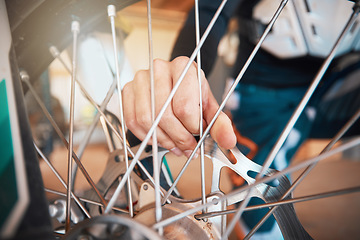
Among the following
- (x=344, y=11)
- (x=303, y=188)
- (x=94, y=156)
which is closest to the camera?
(x=344, y=11)

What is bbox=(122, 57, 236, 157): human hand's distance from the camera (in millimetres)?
220

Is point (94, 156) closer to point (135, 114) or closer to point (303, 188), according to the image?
point (303, 188)

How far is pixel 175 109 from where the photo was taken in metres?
0.23

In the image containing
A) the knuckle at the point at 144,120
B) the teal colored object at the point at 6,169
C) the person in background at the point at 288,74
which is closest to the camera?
the teal colored object at the point at 6,169

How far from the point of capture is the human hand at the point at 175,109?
220mm

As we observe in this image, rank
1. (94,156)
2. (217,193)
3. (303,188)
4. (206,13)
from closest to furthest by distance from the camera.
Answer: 1. (217,193)
2. (206,13)
3. (303,188)
4. (94,156)

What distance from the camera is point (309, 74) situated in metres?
0.66

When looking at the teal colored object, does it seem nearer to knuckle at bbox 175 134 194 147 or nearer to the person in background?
knuckle at bbox 175 134 194 147

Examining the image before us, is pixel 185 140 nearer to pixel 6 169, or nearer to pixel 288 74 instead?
pixel 6 169

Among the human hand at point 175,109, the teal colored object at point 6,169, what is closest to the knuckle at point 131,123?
the human hand at point 175,109

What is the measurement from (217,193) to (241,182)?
0.45m

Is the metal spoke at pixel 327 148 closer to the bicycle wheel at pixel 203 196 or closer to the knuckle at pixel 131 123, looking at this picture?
the bicycle wheel at pixel 203 196

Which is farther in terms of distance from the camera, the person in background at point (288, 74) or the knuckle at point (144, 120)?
the person in background at point (288, 74)

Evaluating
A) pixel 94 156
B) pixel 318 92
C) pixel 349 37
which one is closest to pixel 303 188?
pixel 318 92
